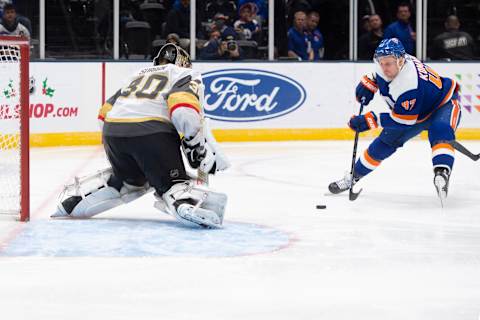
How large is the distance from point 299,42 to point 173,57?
526 centimetres

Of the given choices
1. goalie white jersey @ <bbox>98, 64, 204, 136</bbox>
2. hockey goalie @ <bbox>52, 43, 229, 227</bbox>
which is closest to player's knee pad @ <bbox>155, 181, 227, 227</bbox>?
hockey goalie @ <bbox>52, 43, 229, 227</bbox>

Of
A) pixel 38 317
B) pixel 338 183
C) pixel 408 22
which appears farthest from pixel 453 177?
pixel 38 317

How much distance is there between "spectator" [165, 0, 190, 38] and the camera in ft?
30.4

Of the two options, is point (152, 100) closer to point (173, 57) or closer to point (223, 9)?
point (173, 57)

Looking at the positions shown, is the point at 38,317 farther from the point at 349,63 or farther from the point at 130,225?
the point at 349,63

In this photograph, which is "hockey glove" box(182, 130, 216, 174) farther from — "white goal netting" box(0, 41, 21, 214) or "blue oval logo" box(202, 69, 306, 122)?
"blue oval logo" box(202, 69, 306, 122)

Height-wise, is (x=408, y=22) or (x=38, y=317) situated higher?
(x=408, y=22)

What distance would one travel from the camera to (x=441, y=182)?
5.13 m

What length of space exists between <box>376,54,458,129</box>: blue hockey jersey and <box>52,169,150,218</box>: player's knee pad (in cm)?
143

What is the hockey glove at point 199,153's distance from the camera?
14.0ft

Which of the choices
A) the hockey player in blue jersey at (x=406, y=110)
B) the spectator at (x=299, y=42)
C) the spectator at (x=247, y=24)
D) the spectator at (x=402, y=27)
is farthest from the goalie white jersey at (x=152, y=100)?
the spectator at (x=402, y=27)

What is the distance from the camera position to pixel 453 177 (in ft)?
21.6

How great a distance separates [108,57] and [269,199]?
13.2 ft

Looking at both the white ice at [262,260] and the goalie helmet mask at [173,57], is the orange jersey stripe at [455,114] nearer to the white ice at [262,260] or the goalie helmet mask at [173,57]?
the white ice at [262,260]
